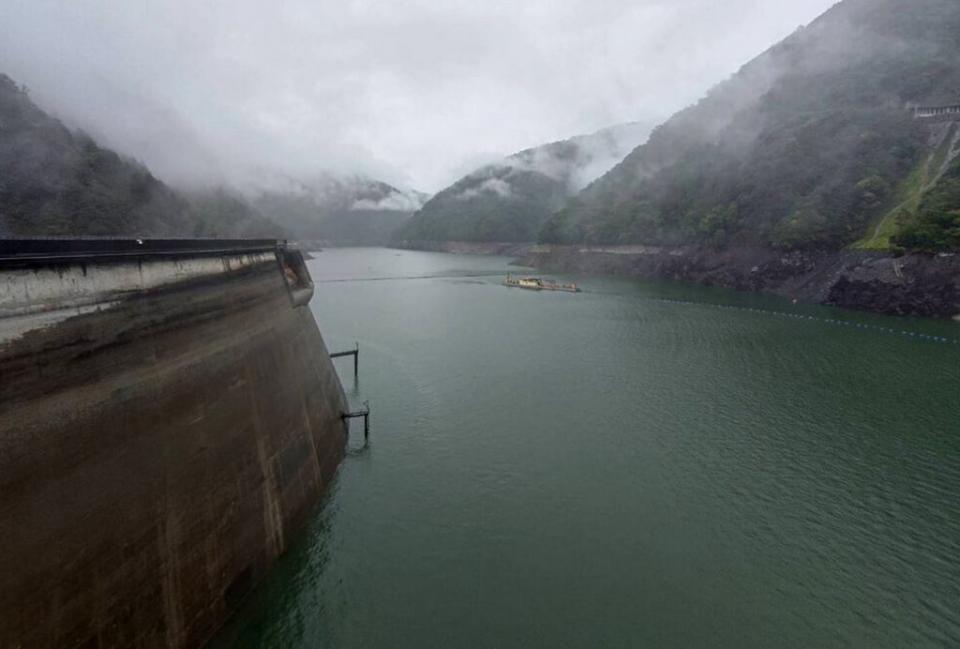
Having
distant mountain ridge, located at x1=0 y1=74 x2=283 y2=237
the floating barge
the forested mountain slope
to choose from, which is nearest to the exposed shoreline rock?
the forested mountain slope

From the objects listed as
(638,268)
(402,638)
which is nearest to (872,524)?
(402,638)

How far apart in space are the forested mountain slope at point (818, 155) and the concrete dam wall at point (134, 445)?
74465 millimetres

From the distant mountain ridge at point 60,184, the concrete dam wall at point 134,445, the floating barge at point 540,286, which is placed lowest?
the floating barge at point 540,286

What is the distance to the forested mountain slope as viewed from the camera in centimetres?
7669

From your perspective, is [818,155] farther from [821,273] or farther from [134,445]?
[134,445]

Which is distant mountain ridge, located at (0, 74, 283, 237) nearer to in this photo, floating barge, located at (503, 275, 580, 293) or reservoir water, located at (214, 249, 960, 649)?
reservoir water, located at (214, 249, 960, 649)

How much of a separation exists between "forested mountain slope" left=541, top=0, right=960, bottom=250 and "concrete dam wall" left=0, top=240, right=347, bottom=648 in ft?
244

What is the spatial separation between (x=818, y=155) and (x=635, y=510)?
93.2 meters

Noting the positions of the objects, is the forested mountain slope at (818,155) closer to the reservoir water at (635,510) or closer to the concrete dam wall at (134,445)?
the reservoir water at (635,510)

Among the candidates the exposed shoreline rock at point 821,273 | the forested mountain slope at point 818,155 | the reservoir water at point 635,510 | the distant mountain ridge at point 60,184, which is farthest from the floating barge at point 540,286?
the distant mountain ridge at point 60,184

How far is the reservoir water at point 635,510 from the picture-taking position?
49.1 ft

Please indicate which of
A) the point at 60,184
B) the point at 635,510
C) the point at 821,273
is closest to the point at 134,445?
the point at 635,510

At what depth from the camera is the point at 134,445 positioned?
11.5 metres

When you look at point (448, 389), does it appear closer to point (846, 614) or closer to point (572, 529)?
point (572, 529)
